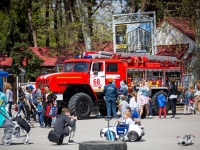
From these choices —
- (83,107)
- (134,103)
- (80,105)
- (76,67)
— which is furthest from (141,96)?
(76,67)

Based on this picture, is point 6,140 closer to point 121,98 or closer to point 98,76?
point 121,98

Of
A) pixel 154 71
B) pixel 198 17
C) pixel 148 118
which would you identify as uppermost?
pixel 198 17

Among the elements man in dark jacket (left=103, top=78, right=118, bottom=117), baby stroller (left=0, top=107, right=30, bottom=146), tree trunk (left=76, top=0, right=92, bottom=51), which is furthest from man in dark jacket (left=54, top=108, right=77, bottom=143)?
tree trunk (left=76, top=0, right=92, bottom=51)

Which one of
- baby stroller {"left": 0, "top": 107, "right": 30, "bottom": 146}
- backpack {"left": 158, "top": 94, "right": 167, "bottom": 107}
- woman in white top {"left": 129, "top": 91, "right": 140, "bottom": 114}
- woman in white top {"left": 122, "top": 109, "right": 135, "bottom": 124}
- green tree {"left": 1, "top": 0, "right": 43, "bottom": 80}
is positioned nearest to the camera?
baby stroller {"left": 0, "top": 107, "right": 30, "bottom": 146}

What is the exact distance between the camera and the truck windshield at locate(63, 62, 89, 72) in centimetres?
2928

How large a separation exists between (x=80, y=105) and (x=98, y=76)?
180cm

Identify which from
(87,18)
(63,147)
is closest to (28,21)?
(87,18)

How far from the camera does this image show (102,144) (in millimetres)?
13344

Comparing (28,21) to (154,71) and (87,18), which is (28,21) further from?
(154,71)

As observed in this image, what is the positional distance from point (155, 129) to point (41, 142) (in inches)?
207

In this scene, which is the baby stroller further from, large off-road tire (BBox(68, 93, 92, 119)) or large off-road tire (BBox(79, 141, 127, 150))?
large off-road tire (BBox(68, 93, 92, 119))

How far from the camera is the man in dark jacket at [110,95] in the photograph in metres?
28.1

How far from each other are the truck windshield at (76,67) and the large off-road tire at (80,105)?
132 centimetres

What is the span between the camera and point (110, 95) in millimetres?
28188
